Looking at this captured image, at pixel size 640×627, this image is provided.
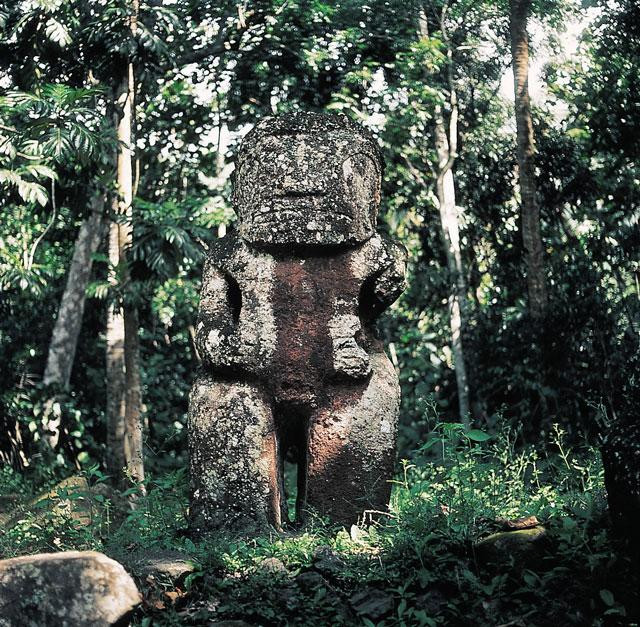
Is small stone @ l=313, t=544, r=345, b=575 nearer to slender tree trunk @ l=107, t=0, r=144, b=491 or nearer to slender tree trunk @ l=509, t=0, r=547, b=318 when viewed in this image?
slender tree trunk @ l=107, t=0, r=144, b=491

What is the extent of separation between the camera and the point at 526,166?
36.3 ft

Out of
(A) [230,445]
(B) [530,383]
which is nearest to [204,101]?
(B) [530,383]

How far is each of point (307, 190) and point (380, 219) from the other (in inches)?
264

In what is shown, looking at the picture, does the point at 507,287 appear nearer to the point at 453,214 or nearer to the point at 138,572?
the point at 453,214

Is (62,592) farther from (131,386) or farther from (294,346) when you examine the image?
(131,386)

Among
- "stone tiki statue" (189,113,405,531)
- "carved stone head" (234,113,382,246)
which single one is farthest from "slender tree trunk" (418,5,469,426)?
"stone tiki statue" (189,113,405,531)

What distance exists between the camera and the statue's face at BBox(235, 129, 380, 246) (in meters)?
6.67

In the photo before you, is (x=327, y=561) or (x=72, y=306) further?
(x=72, y=306)

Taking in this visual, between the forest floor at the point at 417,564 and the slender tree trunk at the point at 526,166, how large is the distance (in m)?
4.67

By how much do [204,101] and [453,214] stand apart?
355 cm

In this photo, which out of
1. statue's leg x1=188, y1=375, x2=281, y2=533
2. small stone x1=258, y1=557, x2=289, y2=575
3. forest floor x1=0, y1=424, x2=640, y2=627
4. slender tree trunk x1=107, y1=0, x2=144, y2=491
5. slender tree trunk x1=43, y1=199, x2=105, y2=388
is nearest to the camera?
forest floor x1=0, y1=424, x2=640, y2=627

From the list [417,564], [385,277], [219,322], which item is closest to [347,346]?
[385,277]

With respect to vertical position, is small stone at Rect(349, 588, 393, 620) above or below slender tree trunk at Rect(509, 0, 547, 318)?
below

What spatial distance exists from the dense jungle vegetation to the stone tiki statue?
593 millimetres
